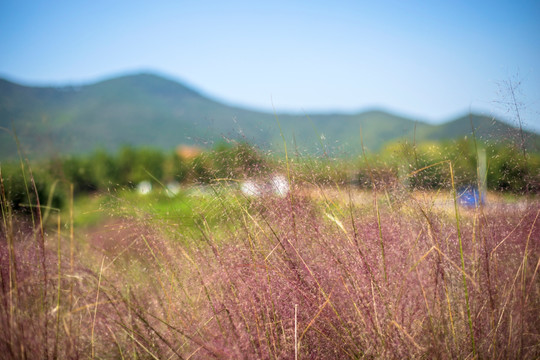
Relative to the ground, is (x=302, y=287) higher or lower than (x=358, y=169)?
lower

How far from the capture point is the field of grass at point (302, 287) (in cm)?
112

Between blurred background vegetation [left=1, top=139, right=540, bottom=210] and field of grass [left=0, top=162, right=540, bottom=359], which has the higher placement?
blurred background vegetation [left=1, top=139, right=540, bottom=210]

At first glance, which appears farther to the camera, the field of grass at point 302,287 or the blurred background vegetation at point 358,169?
the blurred background vegetation at point 358,169

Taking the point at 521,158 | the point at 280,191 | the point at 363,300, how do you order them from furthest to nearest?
the point at 521,158 → the point at 280,191 → the point at 363,300

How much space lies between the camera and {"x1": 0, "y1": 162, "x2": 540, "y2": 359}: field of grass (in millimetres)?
1119

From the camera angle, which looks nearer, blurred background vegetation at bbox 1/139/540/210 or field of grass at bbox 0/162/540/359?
field of grass at bbox 0/162/540/359

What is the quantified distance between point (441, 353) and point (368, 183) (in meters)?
0.92

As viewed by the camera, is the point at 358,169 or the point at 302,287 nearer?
the point at 302,287

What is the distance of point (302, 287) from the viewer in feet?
4.31

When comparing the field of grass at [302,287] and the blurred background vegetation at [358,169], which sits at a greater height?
the blurred background vegetation at [358,169]

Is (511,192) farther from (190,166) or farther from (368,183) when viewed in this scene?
(190,166)

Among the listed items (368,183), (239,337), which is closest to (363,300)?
(239,337)

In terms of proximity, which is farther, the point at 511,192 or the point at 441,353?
the point at 511,192

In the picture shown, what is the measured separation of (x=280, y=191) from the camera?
159cm
